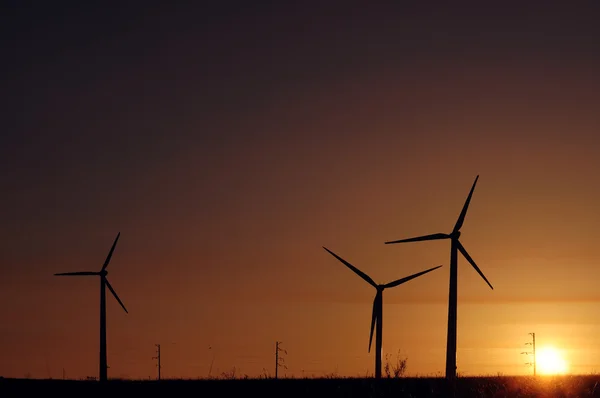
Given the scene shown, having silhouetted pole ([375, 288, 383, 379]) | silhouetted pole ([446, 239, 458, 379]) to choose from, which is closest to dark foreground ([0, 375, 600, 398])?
silhouetted pole ([446, 239, 458, 379])

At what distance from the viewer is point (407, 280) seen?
130250 millimetres

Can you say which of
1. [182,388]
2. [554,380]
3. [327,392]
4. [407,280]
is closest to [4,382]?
[182,388]

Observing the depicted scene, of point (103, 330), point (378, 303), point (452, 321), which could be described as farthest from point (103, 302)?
point (452, 321)

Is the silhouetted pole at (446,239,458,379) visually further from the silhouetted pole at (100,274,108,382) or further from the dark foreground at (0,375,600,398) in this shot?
the silhouetted pole at (100,274,108,382)

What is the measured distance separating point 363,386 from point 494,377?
613 inches

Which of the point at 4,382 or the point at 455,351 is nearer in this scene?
the point at 4,382

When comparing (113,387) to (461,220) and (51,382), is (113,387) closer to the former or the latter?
(51,382)

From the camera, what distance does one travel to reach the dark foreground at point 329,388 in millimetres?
69250

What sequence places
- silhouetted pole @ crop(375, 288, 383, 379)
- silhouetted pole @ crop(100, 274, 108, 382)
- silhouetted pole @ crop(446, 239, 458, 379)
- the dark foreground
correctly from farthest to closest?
silhouetted pole @ crop(100, 274, 108, 382) → silhouetted pole @ crop(375, 288, 383, 379) → silhouetted pole @ crop(446, 239, 458, 379) → the dark foreground

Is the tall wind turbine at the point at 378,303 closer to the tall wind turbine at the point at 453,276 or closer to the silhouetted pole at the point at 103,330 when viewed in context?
the tall wind turbine at the point at 453,276

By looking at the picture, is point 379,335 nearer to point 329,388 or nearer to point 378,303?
point 378,303

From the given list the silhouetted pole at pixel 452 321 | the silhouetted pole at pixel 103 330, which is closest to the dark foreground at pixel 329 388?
the silhouetted pole at pixel 452 321

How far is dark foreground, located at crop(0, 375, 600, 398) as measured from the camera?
69.2 m

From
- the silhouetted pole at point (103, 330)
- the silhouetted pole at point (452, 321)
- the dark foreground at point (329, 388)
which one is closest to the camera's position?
the dark foreground at point (329, 388)
